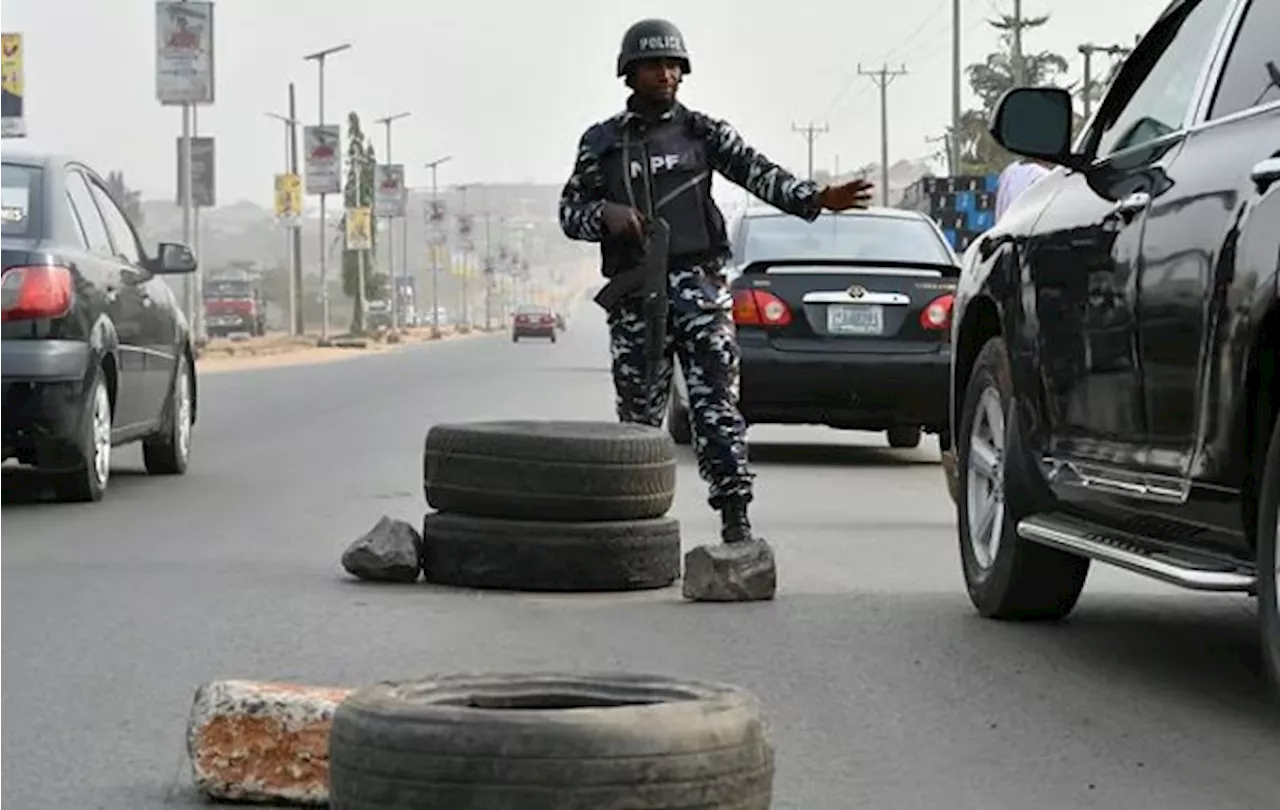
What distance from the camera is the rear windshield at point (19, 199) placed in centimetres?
1227

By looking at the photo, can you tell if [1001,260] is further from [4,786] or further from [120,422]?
[120,422]

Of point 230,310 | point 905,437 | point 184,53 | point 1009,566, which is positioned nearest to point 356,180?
point 230,310

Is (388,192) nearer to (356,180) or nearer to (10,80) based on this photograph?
(356,180)

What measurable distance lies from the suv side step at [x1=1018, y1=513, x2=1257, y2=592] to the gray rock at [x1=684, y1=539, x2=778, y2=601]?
1.33 meters

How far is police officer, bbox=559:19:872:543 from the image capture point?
8.95 metres

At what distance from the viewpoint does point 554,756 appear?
13.6ft

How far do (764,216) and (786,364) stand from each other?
1231 mm

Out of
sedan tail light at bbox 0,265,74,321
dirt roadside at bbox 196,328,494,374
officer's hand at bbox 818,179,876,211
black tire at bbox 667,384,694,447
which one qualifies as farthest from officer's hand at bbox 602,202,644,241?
dirt roadside at bbox 196,328,494,374

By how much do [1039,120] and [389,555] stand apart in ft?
9.73

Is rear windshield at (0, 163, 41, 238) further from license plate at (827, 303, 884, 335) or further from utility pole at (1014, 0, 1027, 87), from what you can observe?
utility pole at (1014, 0, 1027, 87)

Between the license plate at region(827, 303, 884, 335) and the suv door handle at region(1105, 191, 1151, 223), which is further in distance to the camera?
the license plate at region(827, 303, 884, 335)

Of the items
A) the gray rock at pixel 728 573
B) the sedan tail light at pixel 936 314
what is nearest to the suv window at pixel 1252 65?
the gray rock at pixel 728 573

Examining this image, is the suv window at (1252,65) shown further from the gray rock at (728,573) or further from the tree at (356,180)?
the tree at (356,180)

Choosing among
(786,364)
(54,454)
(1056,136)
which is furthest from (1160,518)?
(786,364)
